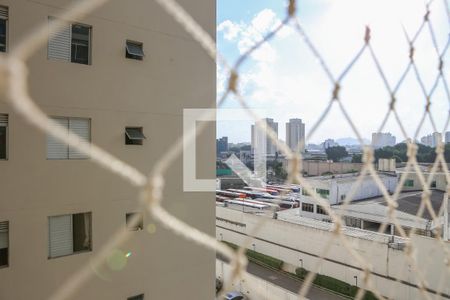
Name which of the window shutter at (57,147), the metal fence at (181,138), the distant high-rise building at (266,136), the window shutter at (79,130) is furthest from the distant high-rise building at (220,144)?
the metal fence at (181,138)

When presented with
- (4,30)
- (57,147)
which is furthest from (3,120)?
(4,30)

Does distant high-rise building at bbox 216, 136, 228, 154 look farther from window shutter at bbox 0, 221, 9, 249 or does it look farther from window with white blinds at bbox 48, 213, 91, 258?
window shutter at bbox 0, 221, 9, 249

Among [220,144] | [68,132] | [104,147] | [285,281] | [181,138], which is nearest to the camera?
[181,138]

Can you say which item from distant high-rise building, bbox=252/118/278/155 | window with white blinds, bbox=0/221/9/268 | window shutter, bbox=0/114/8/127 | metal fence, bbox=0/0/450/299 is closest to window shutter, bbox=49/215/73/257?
window with white blinds, bbox=0/221/9/268

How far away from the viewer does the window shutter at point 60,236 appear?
1.62 metres

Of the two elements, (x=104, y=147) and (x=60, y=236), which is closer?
(x=60, y=236)

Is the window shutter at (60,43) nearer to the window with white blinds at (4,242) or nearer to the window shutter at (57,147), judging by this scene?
the window shutter at (57,147)

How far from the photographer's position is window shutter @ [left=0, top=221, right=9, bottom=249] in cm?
149

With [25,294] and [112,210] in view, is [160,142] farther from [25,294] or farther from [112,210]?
[25,294]

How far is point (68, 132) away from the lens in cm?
162

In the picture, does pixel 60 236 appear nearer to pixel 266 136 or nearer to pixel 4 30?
pixel 4 30

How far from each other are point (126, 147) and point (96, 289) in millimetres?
758

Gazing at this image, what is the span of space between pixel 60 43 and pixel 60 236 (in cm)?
95

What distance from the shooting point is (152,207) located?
335 millimetres
